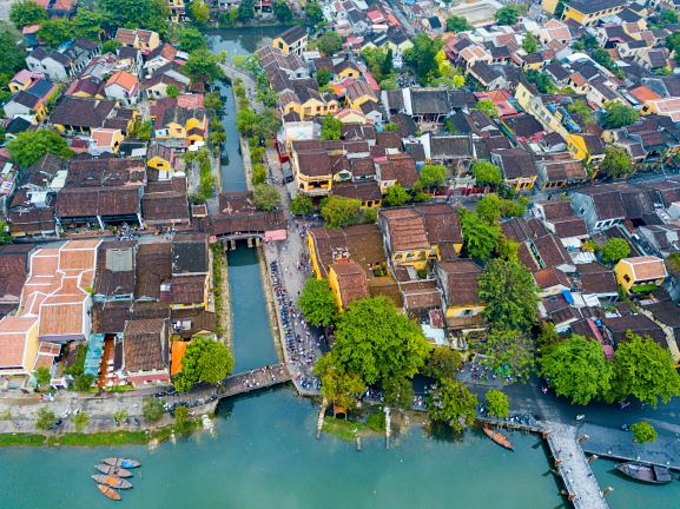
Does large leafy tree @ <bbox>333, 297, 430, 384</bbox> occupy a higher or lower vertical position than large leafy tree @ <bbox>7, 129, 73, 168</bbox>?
lower

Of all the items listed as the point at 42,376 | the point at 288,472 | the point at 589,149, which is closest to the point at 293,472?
the point at 288,472

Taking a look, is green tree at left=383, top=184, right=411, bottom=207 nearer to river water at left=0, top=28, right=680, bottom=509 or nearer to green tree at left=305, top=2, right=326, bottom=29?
river water at left=0, top=28, right=680, bottom=509

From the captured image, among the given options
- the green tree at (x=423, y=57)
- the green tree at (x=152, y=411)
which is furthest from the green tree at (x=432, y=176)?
the green tree at (x=152, y=411)

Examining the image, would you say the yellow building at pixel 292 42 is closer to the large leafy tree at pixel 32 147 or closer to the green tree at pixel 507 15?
the green tree at pixel 507 15

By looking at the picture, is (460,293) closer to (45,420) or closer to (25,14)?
(45,420)

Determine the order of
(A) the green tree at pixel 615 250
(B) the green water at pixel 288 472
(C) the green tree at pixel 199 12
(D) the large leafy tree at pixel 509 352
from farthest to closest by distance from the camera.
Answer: (C) the green tree at pixel 199 12, (A) the green tree at pixel 615 250, (D) the large leafy tree at pixel 509 352, (B) the green water at pixel 288 472

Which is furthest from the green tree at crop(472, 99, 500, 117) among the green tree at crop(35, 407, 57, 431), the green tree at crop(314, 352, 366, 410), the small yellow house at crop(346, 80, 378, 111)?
the green tree at crop(35, 407, 57, 431)
